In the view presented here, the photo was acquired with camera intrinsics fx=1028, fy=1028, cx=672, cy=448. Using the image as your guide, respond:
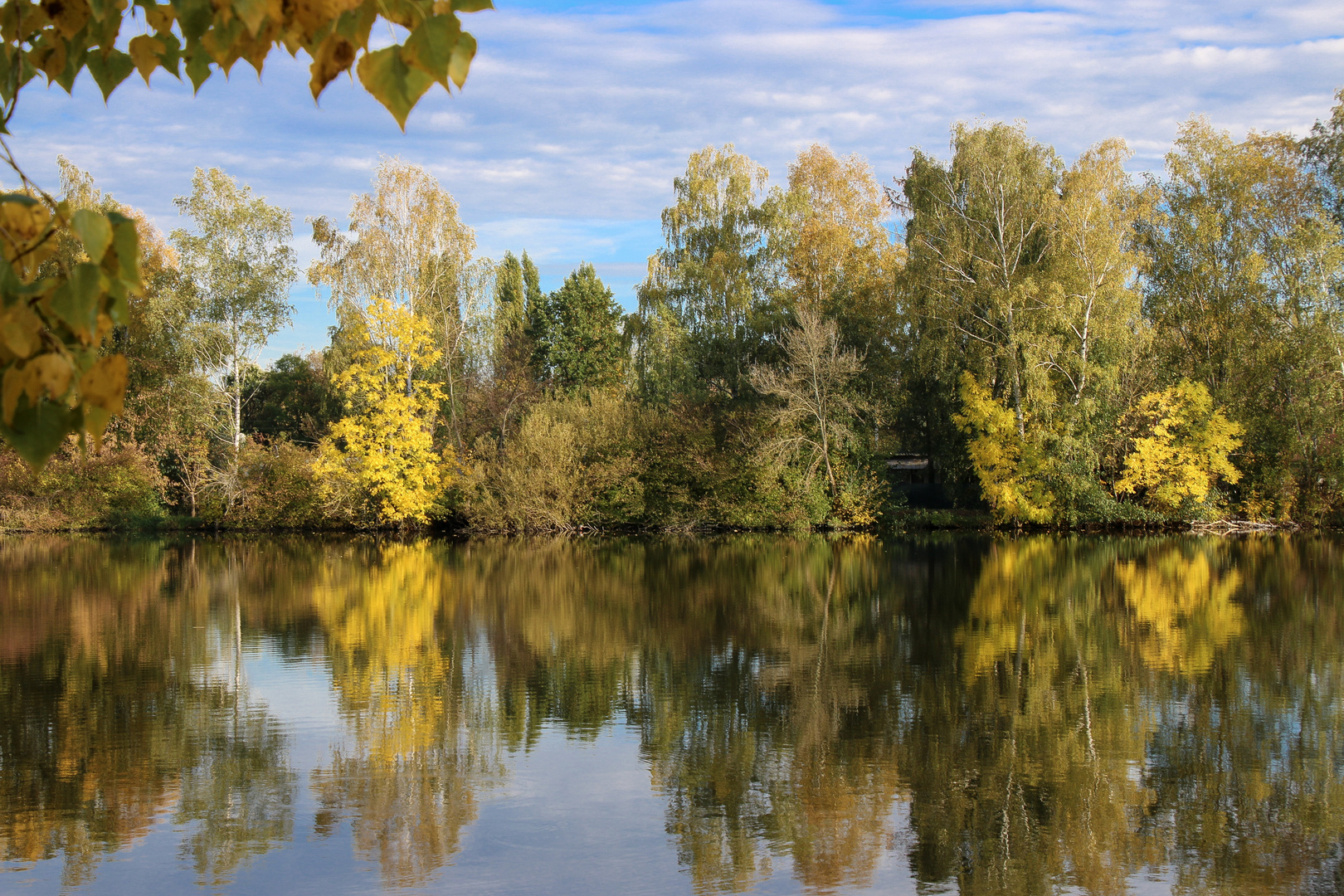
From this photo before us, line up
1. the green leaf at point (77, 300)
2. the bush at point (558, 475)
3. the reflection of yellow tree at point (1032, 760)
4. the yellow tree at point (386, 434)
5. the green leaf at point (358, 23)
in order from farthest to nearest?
1. the bush at point (558, 475)
2. the yellow tree at point (386, 434)
3. the reflection of yellow tree at point (1032, 760)
4. the green leaf at point (358, 23)
5. the green leaf at point (77, 300)

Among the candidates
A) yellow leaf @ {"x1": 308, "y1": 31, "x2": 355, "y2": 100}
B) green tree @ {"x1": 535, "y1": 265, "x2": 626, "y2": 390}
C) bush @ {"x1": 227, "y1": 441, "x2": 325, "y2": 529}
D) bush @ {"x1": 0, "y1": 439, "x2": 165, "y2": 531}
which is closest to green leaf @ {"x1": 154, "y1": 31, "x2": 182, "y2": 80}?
yellow leaf @ {"x1": 308, "y1": 31, "x2": 355, "y2": 100}

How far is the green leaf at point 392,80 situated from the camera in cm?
192

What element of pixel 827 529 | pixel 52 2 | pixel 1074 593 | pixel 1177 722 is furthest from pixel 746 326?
pixel 52 2

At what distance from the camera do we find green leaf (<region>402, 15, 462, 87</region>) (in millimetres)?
1890

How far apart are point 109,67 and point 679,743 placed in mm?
6684

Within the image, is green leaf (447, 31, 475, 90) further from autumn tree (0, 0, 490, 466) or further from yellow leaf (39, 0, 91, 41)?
yellow leaf (39, 0, 91, 41)

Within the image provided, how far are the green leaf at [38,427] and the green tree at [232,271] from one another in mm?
34711

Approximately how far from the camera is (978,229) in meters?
32.1

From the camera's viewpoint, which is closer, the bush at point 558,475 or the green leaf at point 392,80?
the green leaf at point 392,80

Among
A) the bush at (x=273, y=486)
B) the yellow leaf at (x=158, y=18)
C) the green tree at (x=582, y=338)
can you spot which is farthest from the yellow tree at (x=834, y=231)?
the yellow leaf at (x=158, y=18)

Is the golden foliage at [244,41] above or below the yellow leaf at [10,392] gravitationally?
above

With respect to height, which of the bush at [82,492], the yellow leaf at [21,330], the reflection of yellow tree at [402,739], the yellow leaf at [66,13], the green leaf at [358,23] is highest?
the yellow leaf at [66,13]

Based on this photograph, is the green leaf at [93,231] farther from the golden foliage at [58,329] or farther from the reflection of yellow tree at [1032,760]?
the reflection of yellow tree at [1032,760]

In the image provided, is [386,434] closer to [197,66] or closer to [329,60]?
[197,66]
